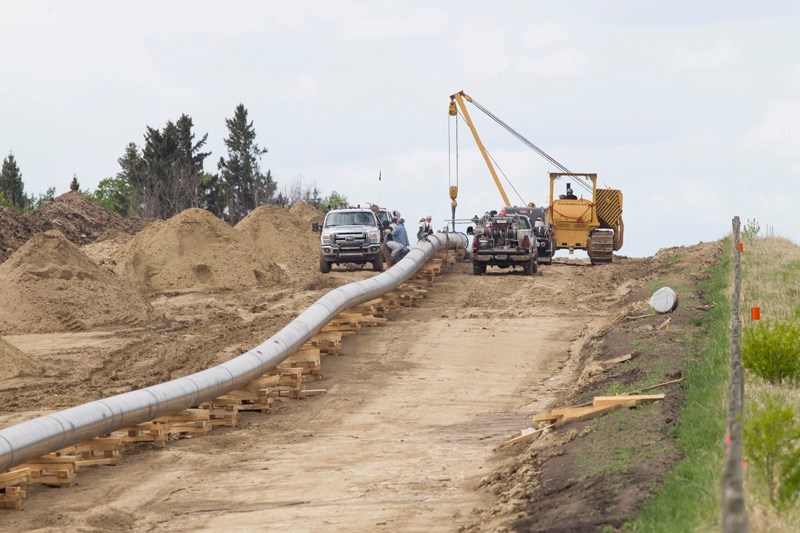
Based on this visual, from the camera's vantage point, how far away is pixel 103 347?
28094mm

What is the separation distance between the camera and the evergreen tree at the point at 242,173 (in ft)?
334

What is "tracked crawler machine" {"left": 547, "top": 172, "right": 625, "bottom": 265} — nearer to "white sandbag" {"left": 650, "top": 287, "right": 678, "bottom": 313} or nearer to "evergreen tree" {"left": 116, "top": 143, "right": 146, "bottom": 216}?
"white sandbag" {"left": 650, "top": 287, "right": 678, "bottom": 313}

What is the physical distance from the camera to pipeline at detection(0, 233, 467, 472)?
14297mm

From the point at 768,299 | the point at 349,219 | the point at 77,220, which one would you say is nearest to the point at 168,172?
the point at 77,220

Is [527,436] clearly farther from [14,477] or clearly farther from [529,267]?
[529,267]

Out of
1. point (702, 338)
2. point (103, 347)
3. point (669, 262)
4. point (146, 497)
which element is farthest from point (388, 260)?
point (146, 497)

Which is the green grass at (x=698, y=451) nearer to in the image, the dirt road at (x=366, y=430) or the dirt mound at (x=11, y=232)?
the dirt road at (x=366, y=430)

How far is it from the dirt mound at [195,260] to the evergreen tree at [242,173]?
55.2m

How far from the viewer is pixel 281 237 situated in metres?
57.6

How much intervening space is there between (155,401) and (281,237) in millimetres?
40781

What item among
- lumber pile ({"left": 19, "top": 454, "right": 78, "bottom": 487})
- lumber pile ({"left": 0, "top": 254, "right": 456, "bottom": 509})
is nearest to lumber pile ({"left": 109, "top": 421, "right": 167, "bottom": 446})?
lumber pile ({"left": 0, "top": 254, "right": 456, "bottom": 509})

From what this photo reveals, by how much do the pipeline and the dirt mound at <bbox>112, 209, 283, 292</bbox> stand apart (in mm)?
15639

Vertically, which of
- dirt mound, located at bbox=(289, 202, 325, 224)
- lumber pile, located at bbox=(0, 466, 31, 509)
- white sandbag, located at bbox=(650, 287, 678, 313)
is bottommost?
lumber pile, located at bbox=(0, 466, 31, 509)

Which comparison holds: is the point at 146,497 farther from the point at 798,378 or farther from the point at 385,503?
the point at 798,378
